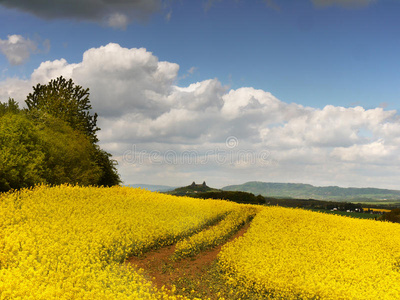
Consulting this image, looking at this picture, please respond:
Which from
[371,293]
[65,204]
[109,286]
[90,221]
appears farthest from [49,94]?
[371,293]

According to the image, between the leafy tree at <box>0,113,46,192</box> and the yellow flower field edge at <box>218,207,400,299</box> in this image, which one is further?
the leafy tree at <box>0,113,46,192</box>

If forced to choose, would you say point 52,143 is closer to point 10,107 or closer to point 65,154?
point 65,154

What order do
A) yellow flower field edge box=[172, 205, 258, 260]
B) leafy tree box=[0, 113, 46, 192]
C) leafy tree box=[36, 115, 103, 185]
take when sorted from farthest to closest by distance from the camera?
leafy tree box=[36, 115, 103, 185], leafy tree box=[0, 113, 46, 192], yellow flower field edge box=[172, 205, 258, 260]

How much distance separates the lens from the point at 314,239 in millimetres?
18984

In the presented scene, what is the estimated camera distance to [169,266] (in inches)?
586

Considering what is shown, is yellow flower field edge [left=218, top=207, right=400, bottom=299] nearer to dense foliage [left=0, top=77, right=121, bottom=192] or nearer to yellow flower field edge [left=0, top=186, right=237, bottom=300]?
yellow flower field edge [left=0, top=186, right=237, bottom=300]

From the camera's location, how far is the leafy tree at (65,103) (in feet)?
127

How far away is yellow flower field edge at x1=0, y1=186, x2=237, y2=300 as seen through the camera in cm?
988

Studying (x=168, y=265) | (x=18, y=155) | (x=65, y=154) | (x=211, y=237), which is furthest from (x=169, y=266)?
(x=65, y=154)

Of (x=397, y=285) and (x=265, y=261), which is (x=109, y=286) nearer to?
A: (x=265, y=261)

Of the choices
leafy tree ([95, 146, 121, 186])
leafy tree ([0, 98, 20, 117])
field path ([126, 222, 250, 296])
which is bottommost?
field path ([126, 222, 250, 296])

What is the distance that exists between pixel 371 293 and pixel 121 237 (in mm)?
11342

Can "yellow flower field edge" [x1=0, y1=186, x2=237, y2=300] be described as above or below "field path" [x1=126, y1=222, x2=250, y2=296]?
above

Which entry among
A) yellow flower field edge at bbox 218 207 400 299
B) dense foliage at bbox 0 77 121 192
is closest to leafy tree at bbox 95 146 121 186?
dense foliage at bbox 0 77 121 192
